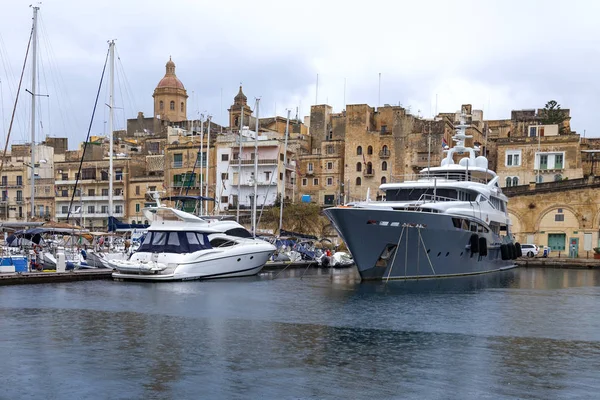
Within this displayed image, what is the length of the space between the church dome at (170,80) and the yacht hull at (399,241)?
214 ft

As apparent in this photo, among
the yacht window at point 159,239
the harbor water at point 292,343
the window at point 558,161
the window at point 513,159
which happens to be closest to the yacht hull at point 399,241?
the harbor water at point 292,343

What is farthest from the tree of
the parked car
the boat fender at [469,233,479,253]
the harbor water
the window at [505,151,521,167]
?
the harbor water

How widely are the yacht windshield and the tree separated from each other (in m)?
51.2

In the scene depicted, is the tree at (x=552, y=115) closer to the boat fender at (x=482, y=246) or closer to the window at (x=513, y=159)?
the window at (x=513, y=159)

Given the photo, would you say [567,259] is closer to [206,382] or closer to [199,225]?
[199,225]

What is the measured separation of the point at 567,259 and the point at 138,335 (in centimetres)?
4275

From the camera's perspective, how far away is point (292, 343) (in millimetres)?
19469

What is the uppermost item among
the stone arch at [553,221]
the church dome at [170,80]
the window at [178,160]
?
the church dome at [170,80]

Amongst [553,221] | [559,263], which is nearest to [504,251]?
[559,263]

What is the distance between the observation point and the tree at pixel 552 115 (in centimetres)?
7619

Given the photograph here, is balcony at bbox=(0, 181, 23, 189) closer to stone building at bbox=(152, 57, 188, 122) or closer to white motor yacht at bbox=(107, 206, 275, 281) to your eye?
stone building at bbox=(152, 57, 188, 122)

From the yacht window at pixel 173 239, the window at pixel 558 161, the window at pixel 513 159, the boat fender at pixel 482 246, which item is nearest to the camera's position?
the yacht window at pixel 173 239

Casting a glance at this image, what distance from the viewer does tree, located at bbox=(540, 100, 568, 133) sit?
7619 centimetres

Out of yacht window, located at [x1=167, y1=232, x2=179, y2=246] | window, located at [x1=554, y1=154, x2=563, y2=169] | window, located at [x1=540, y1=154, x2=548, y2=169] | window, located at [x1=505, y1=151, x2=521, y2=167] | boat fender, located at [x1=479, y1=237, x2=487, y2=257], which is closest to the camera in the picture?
yacht window, located at [x1=167, y1=232, x2=179, y2=246]
